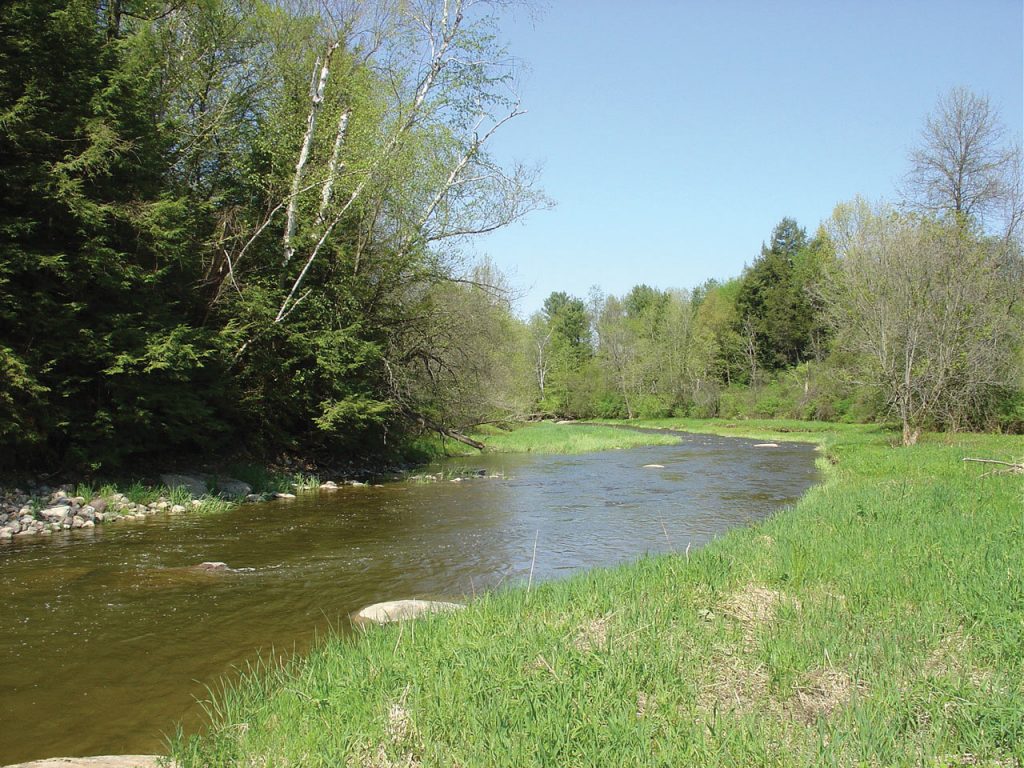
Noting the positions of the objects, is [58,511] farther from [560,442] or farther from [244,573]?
[560,442]

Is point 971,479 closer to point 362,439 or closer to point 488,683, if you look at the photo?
point 488,683

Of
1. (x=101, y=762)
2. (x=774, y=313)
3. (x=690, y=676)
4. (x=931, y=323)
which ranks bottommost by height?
(x=101, y=762)

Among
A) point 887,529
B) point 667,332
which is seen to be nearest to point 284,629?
point 887,529

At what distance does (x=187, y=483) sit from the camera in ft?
53.3

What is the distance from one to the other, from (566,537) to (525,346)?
61.4 metres

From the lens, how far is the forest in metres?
13.6

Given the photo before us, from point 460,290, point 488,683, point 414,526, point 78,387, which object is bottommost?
point 414,526

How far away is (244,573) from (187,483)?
8.09 meters

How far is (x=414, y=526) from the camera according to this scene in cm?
1312

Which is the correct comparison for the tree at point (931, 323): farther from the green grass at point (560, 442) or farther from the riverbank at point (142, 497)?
the riverbank at point (142, 497)

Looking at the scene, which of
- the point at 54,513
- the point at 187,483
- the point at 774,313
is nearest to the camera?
the point at 54,513

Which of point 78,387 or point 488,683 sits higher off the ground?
point 78,387

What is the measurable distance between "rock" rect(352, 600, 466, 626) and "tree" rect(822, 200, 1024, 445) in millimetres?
24167

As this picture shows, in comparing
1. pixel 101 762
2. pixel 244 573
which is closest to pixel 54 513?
pixel 244 573
